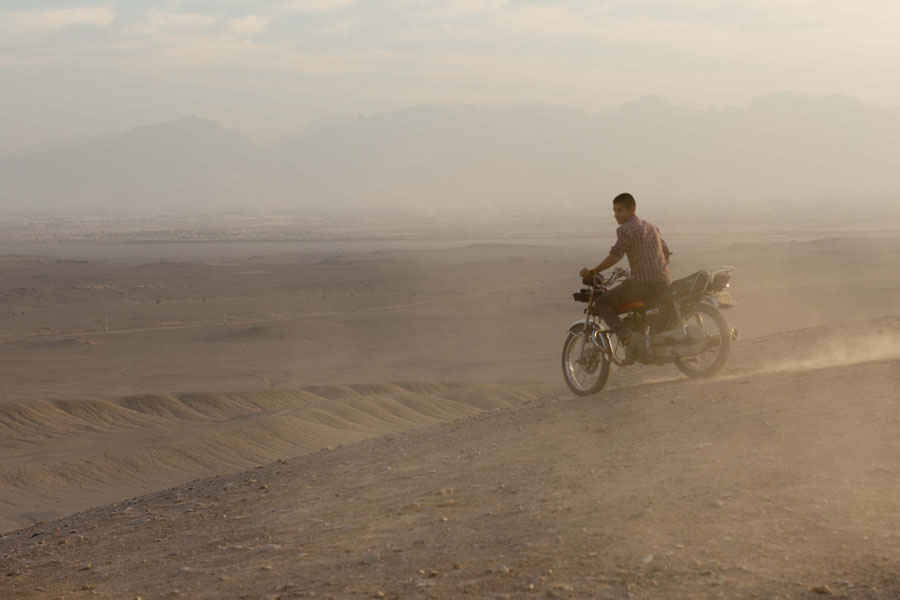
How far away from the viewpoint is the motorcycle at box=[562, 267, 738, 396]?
32.8ft

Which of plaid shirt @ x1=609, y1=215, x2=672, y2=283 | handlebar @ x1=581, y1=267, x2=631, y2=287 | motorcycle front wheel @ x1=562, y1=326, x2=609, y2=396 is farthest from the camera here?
motorcycle front wheel @ x1=562, y1=326, x2=609, y2=396

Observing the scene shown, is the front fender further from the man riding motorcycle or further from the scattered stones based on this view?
the scattered stones

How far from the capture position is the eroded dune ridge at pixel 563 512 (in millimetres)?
5473

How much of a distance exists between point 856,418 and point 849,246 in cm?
8040

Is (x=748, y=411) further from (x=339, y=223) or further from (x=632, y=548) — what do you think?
(x=339, y=223)

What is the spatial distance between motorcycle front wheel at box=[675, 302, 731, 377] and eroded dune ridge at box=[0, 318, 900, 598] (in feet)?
0.92

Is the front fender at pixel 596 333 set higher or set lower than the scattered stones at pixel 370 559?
higher

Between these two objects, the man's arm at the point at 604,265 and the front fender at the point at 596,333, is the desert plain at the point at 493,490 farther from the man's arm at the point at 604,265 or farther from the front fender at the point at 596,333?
the man's arm at the point at 604,265

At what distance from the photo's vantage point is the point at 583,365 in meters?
10.8

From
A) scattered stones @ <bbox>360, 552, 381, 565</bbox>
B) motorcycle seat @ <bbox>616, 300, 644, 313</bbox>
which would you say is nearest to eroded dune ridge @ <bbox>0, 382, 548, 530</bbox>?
motorcycle seat @ <bbox>616, 300, 644, 313</bbox>

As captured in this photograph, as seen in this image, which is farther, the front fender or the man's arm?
the front fender

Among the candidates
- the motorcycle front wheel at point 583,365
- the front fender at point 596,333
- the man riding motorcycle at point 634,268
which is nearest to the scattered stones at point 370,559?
the man riding motorcycle at point 634,268

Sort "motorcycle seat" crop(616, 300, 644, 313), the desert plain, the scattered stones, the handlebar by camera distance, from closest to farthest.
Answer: the desert plain → the scattered stones → "motorcycle seat" crop(616, 300, 644, 313) → the handlebar

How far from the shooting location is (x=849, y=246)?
83.2m
